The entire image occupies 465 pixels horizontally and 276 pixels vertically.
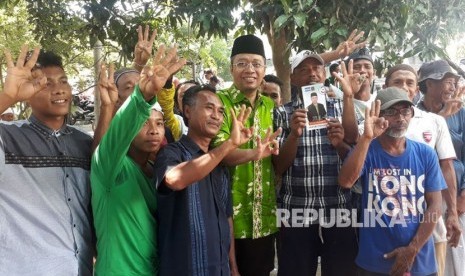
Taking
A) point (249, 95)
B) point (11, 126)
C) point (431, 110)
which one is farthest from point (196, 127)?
point (431, 110)

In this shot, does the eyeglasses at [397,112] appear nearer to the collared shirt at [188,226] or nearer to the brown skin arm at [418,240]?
the brown skin arm at [418,240]

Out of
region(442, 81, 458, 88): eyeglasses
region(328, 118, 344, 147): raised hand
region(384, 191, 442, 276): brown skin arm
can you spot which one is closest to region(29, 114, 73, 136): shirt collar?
region(328, 118, 344, 147): raised hand

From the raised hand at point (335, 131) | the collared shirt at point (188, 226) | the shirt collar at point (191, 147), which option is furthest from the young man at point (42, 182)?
the raised hand at point (335, 131)

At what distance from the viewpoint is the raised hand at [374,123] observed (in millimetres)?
2512

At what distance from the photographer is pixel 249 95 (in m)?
2.93

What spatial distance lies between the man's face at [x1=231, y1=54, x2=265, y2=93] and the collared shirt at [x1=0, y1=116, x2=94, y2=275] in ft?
3.79

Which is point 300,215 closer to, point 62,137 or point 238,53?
point 238,53

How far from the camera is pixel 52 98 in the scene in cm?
219

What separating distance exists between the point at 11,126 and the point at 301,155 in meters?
1.70

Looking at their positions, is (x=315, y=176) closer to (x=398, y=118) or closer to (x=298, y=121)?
(x=298, y=121)

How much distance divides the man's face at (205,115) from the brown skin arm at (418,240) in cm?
130

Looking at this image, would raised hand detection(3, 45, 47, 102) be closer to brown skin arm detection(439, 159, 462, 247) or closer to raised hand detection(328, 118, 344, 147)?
raised hand detection(328, 118, 344, 147)

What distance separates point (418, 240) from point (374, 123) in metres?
0.75

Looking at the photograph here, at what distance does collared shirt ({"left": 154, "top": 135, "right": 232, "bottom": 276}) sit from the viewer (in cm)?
209
